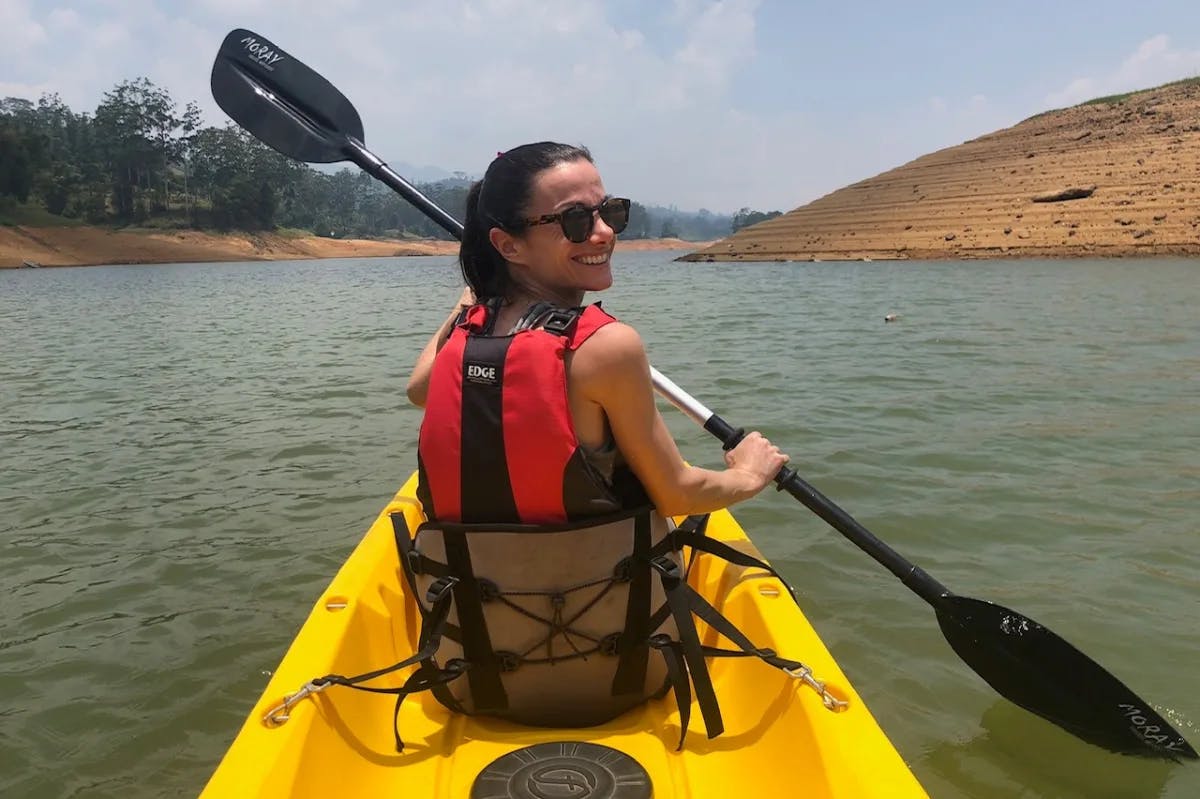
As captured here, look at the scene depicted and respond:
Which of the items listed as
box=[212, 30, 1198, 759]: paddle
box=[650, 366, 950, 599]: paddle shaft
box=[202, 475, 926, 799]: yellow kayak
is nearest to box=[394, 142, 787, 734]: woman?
box=[202, 475, 926, 799]: yellow kayak

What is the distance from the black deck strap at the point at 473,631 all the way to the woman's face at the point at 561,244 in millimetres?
611

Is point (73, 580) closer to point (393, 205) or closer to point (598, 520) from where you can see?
point (598, 520)

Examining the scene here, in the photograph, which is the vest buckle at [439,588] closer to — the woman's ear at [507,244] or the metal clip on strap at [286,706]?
the metal clip on strap at [286,706]

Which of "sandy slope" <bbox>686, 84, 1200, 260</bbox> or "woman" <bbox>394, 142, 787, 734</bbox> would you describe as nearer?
"woman" <bbox>394, 142, 787, 734</bbox>

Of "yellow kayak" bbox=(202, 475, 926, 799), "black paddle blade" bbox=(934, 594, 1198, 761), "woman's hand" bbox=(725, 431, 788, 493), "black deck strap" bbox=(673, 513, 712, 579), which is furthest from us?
"black paddle blade" bbox=(934, 594, 1198, 761)

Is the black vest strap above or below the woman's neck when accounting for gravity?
below

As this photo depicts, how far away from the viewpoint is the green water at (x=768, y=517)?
307 cm

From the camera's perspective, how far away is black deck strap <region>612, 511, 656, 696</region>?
6.53 ft

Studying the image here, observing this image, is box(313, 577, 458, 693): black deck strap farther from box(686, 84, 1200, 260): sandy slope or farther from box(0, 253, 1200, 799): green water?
box(686, 84, 1200, 260): sandy slope

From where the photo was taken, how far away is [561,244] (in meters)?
1.92

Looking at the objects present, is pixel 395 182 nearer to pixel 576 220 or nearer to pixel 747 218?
pixel 576 220

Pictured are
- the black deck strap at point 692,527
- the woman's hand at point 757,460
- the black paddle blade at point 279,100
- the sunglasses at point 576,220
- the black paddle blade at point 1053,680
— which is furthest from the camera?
the black paddle blade at point 279,100

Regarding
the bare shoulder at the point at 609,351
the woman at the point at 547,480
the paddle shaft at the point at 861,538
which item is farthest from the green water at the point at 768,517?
the bare shoulder at the point at 609,351

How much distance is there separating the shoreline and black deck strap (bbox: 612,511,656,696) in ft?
161
